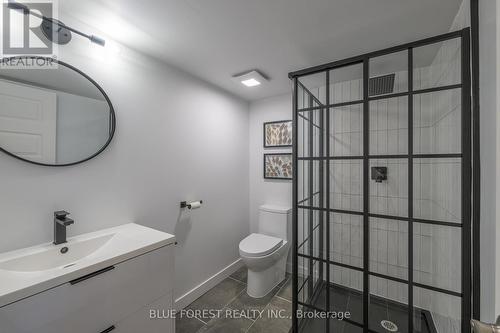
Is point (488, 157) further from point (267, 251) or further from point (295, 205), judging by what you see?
point (267, 251)

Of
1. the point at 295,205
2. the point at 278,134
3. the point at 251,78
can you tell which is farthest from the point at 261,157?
the point at 295,205

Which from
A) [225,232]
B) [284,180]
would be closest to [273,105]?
[284,180]

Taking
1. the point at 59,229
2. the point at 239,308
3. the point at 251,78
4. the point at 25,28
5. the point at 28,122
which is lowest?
the point at 239,308

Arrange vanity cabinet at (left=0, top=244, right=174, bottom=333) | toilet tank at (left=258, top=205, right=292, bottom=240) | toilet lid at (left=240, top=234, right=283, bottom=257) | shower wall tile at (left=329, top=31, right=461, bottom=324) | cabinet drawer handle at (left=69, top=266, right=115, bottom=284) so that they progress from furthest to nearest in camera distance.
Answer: toilet tank at (left=258, top=205, right=292, bottom=240), toilet lid at (left=240, top=234, right=283, bottom=257), shower wall tile at (left=329, top=31, right=461, bottom=324), cabinet drawer handle at (left=69, top=266, right=115, bottom=284), vanity cabinet at (left=0, top=244, right=174, bottom=333)

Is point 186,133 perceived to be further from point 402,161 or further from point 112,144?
point 402,161

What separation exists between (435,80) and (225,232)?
8.34 feet

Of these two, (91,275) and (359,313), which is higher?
(91,275)

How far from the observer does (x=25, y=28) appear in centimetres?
112

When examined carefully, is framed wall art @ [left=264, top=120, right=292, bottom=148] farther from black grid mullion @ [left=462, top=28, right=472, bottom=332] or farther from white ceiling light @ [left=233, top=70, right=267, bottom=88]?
black grid mullion @ [left=462, top=28, right=472, bottom=332]

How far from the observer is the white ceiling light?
2.01m

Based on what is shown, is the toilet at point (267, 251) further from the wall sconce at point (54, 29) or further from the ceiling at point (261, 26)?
the wall sconce at point (54, 29)

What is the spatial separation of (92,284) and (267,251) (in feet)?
4.74

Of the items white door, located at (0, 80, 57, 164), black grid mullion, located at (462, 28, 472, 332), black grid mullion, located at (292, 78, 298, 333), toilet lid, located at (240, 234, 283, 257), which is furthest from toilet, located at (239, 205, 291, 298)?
white door, located at (0, 80, 57, 164)

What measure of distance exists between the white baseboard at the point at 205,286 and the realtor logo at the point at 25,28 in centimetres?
210
